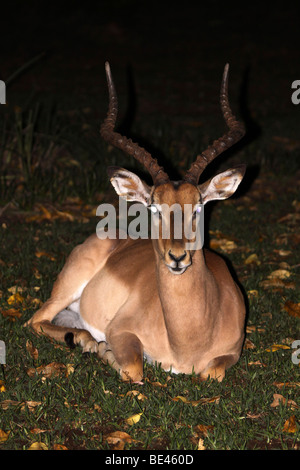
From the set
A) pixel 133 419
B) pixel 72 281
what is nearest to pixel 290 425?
pixel 133 419

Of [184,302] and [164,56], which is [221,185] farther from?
[164,56]

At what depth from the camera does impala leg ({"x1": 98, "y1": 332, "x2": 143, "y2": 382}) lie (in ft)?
18.1

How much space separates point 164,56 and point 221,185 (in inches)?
687

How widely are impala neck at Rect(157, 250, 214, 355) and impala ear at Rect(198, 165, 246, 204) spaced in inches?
18.9

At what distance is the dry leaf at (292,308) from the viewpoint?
680 cm

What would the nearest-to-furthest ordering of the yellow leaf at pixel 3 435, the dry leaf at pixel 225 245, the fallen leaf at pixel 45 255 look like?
the yellow leaf at pixel 3 435, the fallen leaf at pixel 45 255, the dry leaf at pixel 225 245

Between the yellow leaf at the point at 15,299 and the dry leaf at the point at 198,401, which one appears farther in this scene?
the yellow leaf at the point at 15,299

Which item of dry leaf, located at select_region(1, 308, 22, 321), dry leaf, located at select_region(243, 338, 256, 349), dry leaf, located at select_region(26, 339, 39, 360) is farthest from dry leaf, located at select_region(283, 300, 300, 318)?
dry leaf, located at select_region(1, 308, 22, 321)

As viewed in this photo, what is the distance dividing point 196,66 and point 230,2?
9.76 meters

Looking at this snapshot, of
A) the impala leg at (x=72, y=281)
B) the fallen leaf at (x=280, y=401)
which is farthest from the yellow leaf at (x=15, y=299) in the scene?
the fallen leaf at (x=280, y=401)

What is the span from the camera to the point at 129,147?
5.74 meters

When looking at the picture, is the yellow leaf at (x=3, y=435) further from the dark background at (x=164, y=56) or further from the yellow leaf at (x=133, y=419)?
the dark background at (x=164, y=56)

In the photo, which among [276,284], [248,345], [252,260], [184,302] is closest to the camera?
[184,302]

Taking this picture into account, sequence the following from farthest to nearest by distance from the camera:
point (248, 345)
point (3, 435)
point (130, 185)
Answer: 1. point (248, 345)
2. point (130, 185)
3. point (3, 435)
